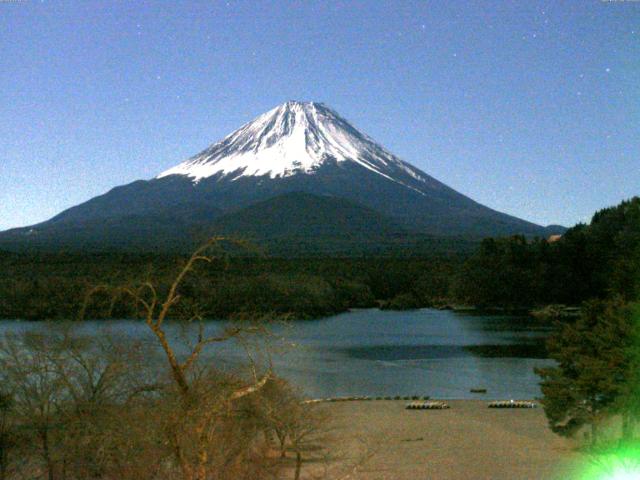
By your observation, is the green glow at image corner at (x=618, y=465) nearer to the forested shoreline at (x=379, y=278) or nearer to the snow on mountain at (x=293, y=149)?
the forested shoreline at (x=379, y=278)

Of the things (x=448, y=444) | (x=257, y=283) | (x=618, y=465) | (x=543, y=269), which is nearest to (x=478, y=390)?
(x=448, y=444)

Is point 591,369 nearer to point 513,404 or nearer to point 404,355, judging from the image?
point 513,404

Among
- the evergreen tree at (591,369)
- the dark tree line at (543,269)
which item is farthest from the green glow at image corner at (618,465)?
the dark tree line at (543,269)

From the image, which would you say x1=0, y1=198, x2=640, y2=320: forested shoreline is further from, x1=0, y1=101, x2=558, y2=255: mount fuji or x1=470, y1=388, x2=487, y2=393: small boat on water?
x1=470, y1=388, x2=487, y2=393: small boat on water

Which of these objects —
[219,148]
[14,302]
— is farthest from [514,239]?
[219,148]

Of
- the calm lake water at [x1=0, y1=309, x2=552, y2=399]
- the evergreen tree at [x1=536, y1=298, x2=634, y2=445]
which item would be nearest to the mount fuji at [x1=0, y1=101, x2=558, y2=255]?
the calm lake water at [x1=0, y1=309, x2=552, y2=399]

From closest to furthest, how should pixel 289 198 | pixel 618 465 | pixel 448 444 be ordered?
pixel 618 465 < pixel 448 444 < pixel 289 198

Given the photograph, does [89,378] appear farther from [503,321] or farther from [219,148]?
[219,148]
